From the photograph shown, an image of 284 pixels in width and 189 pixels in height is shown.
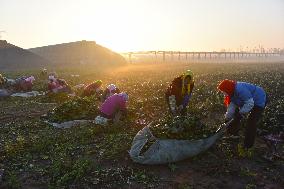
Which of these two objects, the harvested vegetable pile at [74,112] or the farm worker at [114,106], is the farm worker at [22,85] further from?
the farm worker at [114,106]

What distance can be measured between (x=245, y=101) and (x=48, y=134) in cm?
629

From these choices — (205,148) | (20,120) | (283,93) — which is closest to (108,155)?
(205,148)

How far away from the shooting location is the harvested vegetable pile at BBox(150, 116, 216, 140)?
8.84 meters

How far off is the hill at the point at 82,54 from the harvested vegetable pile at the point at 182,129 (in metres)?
73.0

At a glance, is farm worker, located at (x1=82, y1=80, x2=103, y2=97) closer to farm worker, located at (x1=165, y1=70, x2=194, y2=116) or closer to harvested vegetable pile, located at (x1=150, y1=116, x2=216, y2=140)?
farm worker, located at (x1=165, y1=70, x2=194, y2=116)

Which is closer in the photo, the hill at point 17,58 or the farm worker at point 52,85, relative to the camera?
the farm worker at point 52,85

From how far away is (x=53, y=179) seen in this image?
8.29 metres

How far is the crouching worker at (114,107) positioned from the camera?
11.8m

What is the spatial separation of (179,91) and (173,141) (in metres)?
3.13

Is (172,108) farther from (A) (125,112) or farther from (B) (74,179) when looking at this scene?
(B) (74,179)

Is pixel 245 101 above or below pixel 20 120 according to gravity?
above

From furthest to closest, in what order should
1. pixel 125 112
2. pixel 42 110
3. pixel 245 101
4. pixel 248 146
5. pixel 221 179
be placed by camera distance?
pixel 42 110 → pixel 125 112 → pixel 248 146 → pixel 245 101 → pixel 221 179

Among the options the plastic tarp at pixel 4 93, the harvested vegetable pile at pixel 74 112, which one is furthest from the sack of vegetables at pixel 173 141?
the plastic tarp at pixel 4 93

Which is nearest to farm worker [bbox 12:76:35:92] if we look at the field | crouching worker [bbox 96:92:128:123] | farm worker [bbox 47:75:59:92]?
farm worker [bbox 47:75:59:92]
